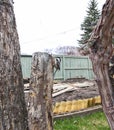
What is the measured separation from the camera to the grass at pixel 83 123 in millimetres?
6141

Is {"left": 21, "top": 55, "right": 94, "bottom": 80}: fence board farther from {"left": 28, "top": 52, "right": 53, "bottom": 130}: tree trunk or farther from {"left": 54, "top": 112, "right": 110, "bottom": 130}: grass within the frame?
{"left": 28, "top": 52, "right": 53, "bottom": 130}: tree trunk

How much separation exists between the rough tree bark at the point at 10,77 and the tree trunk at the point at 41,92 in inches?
26.9

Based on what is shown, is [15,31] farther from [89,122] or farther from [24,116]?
[89,122]

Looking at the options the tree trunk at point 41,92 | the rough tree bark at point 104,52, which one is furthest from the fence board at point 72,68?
the rough tree bark at point 104,52

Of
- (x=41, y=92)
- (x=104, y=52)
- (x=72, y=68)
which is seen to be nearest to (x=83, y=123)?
(x=41, y=92)

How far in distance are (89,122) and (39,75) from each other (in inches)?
168

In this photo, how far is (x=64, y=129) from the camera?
238 inches

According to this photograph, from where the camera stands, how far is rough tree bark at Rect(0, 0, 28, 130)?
1.80 meters

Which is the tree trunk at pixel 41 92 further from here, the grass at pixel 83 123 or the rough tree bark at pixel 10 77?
the grass at pixel 83 123

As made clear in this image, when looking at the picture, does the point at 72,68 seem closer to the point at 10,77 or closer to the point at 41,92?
the point at 41,92

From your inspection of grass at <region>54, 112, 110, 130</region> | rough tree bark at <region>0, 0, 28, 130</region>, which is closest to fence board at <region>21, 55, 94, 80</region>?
grass at <region>54, 112, 110, 130</region>

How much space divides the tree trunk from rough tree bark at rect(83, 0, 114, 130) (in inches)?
17.6

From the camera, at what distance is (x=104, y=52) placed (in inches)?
86.4

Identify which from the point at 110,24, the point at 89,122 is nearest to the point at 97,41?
the point at 110,24
